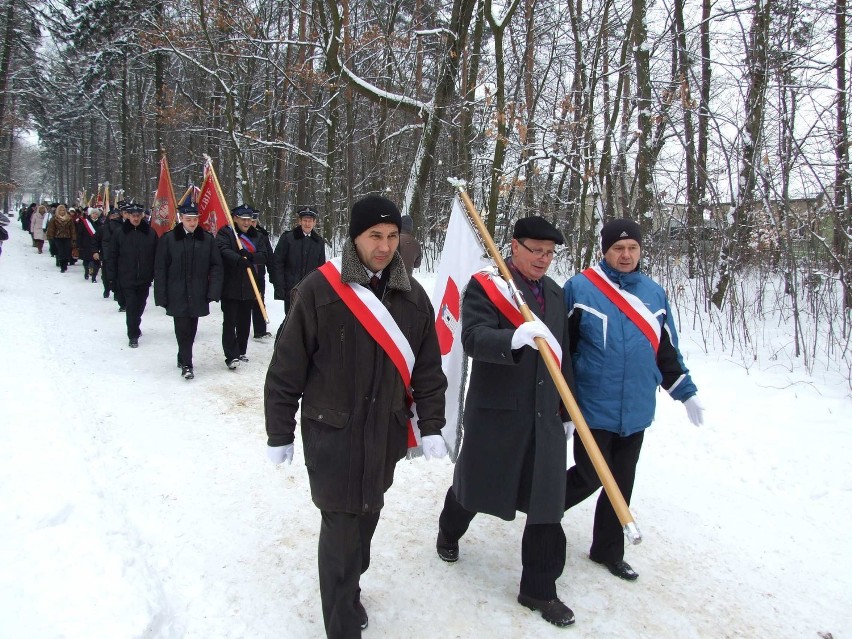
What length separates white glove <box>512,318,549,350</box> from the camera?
2.68 m

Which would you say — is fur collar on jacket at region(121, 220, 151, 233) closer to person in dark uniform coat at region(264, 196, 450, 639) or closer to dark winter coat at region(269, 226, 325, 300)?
dark winter coat at region(269, 226, 325, 300)

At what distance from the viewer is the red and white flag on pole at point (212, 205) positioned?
27.9 ft

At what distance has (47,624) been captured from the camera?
2.60 meters

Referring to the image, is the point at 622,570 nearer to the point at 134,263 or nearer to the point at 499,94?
the point at 134,263

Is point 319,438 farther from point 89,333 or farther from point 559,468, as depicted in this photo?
point 89,333

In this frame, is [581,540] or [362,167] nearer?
[581,540]

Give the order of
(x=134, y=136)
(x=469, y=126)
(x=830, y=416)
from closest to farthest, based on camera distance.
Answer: (x=830, y=416) < (x=469, y=126) < (x=134, y=136)

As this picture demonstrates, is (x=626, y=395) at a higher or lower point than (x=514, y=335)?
lower

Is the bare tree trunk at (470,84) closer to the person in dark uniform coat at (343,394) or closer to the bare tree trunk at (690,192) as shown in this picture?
the bare tree trunk at (690,192)

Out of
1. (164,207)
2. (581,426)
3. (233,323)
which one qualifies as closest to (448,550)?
(581,426)

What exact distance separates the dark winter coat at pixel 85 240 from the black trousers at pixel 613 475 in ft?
53.0

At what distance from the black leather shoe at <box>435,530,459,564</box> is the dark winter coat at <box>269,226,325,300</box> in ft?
18.6

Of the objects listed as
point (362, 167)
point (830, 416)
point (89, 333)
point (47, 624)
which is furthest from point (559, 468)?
point (362, 167)

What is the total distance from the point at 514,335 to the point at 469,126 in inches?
395
